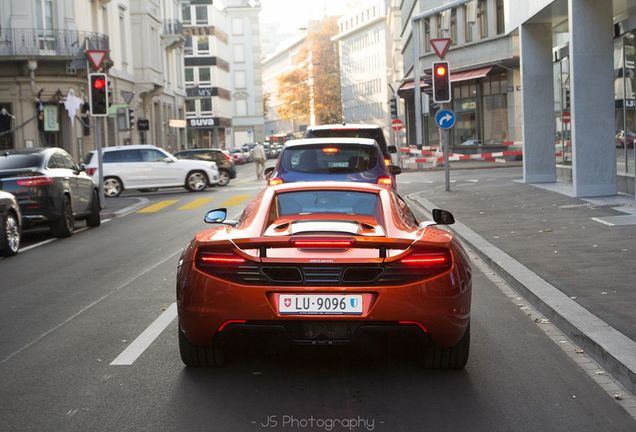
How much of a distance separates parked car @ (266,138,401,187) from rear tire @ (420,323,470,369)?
304 inches

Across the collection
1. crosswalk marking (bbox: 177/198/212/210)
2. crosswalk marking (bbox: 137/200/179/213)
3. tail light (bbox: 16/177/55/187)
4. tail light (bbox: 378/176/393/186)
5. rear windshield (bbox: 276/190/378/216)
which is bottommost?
crosswalk marking (bbox: 137/200/179/213)

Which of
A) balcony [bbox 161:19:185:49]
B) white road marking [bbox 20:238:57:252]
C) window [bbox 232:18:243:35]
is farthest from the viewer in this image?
window [bbox 232:18:243:35]

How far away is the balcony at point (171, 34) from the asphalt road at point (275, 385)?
57.5 meters

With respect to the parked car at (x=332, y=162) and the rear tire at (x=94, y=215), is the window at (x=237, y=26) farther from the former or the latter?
the parked car at (x=332, y=162)

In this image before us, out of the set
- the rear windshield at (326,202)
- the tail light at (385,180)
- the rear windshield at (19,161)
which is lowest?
the tail light at (385,180)

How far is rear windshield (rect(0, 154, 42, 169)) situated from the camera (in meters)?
18.2

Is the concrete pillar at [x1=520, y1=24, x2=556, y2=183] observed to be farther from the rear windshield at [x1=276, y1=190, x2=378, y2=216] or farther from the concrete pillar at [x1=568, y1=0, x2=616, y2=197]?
the rear windshield at [x1=276, y1=190, x2=378, y2=216]

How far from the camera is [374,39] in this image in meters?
134

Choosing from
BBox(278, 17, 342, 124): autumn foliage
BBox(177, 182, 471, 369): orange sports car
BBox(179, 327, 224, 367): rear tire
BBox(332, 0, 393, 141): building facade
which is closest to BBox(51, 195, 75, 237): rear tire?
BBox(179, 327, 224, 367): rear tire

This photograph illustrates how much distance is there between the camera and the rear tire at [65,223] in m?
18.3

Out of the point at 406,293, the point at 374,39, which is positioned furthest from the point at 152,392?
the point at 374,39

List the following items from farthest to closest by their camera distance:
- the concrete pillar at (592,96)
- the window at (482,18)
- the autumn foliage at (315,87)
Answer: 1. the autumn foliage at (315,87)
2. the window at (482,18)
3. the concrete pillar at (592,96)

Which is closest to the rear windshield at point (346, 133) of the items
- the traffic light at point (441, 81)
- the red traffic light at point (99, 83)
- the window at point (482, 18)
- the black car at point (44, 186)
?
the black car at point (44, 186)

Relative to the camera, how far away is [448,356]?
6676 mm
